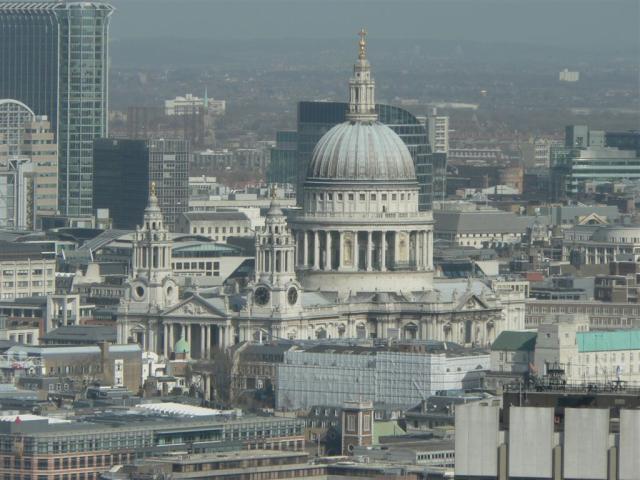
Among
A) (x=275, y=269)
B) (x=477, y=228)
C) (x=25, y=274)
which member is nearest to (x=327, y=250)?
(x=275, y=269)

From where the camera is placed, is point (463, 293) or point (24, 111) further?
point (24, 111)

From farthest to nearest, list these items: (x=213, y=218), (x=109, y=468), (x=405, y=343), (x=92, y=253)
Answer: (x=213, y=218) < (x=92, y=253) < (x=405, y=343) < (x=109, y=468)

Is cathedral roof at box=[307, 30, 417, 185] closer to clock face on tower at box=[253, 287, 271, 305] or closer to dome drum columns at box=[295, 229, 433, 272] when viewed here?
Result: dome drum columns at box=[295, 229, 433, 272]

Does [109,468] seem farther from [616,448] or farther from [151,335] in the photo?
[616,448]

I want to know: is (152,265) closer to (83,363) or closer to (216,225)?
(83,363)

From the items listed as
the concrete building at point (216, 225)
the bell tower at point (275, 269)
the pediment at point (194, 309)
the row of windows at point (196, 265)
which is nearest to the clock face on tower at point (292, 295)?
the bell tower at point (275, 269)

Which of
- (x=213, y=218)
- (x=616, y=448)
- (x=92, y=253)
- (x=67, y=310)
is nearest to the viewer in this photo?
(x=616, y=448)

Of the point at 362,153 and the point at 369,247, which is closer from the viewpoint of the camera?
the point at 369,247

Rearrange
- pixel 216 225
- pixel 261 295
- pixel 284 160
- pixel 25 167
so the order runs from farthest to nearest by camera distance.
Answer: pixel 284 160 → pixel 25 167 → pixel 216 225 → pixel 261 295

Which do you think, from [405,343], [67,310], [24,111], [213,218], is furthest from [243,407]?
[24,111]
